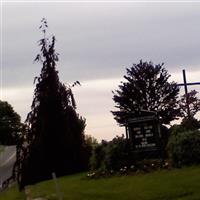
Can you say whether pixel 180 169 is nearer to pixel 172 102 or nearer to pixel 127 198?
pixel 127 198

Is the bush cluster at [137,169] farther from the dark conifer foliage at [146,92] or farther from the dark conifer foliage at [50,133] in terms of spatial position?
the dark conifer foliage at [146,92]

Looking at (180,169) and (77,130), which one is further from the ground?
(77,130)

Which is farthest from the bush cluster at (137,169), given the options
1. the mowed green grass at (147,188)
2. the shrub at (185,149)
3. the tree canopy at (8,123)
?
the tree canopy at (8,123)

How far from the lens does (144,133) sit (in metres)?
22.1

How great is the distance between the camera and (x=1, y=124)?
102062 mm

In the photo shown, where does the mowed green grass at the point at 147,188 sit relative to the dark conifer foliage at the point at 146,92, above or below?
below

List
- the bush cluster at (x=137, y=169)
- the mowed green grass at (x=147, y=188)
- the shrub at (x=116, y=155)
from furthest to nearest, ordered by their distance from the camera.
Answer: the shrub at (x=116, y=155), the bush cluster at (x=137, y=169), the mowed green grass at (x=147, y=188)

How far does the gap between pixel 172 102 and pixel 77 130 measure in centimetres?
2509

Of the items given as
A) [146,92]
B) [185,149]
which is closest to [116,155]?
[185,149]

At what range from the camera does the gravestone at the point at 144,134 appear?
866 inches

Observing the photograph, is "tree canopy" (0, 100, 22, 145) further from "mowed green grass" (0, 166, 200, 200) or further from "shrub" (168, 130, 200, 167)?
"mowed green grass" (0, 166, 200, 200)

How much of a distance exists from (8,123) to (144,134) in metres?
84.0

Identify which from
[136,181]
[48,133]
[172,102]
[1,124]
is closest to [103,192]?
[136,181]

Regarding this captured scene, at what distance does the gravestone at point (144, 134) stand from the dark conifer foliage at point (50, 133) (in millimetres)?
8942
